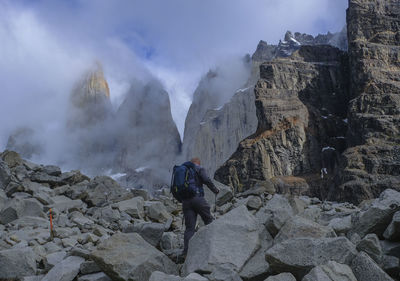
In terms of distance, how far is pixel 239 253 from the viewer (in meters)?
5.89

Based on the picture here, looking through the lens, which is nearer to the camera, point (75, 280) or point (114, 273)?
point (114, 273)

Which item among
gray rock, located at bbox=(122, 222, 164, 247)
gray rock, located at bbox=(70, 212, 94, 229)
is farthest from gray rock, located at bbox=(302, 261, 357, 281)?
gray rock, located at bbox=(70, 212, 94, 229)

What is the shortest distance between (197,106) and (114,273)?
11112 cm

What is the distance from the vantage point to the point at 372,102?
54750 mm

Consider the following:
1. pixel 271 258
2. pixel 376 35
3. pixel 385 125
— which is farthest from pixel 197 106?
pixel 271 258

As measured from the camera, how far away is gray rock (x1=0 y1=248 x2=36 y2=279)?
6.62 meters

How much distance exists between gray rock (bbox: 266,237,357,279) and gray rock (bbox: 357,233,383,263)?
226mm

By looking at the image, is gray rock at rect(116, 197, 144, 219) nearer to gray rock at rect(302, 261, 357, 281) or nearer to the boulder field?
the boulder field

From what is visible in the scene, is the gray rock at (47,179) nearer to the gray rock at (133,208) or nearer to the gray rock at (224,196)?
the gray rock at (133,208)

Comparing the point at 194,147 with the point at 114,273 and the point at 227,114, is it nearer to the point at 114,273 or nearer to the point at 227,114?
the point at 227,114

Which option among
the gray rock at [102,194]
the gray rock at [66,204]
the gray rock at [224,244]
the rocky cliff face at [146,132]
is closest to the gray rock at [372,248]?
the gray rock at [224,244]

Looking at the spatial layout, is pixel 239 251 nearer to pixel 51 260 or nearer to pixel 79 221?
pixel 51 260

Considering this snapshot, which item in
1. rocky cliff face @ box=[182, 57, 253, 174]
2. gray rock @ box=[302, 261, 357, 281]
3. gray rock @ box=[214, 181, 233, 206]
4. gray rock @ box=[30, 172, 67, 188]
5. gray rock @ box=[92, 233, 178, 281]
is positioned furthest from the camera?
rocky cliff face @ box=[182, 57, 253, 174]

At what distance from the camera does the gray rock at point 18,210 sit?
12148 mm
